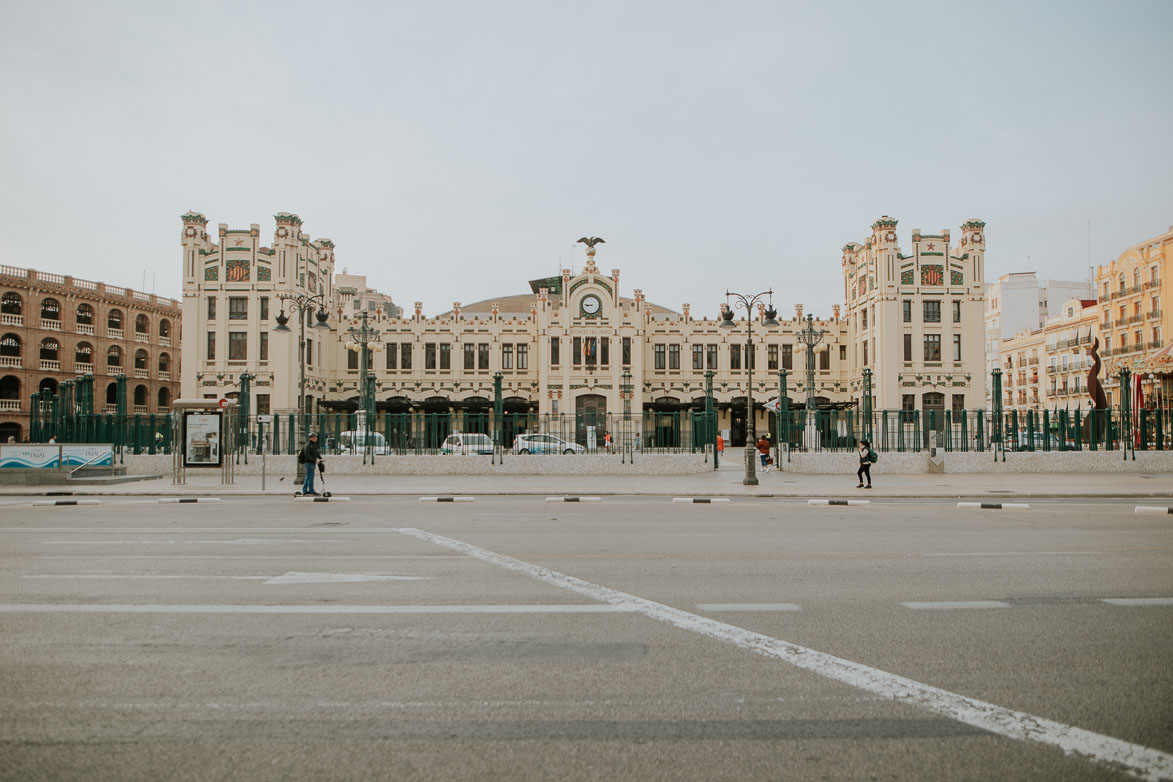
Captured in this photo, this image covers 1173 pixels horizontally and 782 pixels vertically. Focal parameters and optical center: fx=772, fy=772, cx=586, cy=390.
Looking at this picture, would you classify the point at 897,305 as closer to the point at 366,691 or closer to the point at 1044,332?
the point at 1044,332

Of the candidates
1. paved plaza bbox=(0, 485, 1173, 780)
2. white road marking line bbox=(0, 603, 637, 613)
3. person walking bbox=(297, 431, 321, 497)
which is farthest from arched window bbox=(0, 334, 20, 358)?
white road marking line bbox=(0, 603, 637, 613)

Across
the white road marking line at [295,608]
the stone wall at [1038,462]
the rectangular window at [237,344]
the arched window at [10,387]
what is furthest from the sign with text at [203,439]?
the arched window at [10,387]

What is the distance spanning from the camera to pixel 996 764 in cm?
388

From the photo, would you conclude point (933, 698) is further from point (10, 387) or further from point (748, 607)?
point (10, 387)

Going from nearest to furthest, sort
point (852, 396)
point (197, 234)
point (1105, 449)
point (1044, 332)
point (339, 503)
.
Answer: point (339, 503) < point (1105, 449) < point (197, 234) < point (852, 396) < point (1044, 332)

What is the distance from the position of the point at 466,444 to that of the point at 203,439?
885 centimetres

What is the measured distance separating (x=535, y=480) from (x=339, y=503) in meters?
7.82

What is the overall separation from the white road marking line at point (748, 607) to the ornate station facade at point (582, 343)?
46058mm

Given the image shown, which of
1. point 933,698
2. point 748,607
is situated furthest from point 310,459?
point 933,698

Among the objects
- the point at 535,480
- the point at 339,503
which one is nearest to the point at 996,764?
the point at 339,503

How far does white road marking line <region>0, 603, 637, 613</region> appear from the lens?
6922 mm

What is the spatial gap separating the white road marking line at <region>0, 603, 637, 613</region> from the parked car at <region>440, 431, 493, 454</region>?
20.7 metres

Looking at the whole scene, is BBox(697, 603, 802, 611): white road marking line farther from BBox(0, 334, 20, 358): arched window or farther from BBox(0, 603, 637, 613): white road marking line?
BBox(0, 334, 20, 358): arched window

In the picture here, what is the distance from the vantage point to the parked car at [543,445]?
27.9 metres
